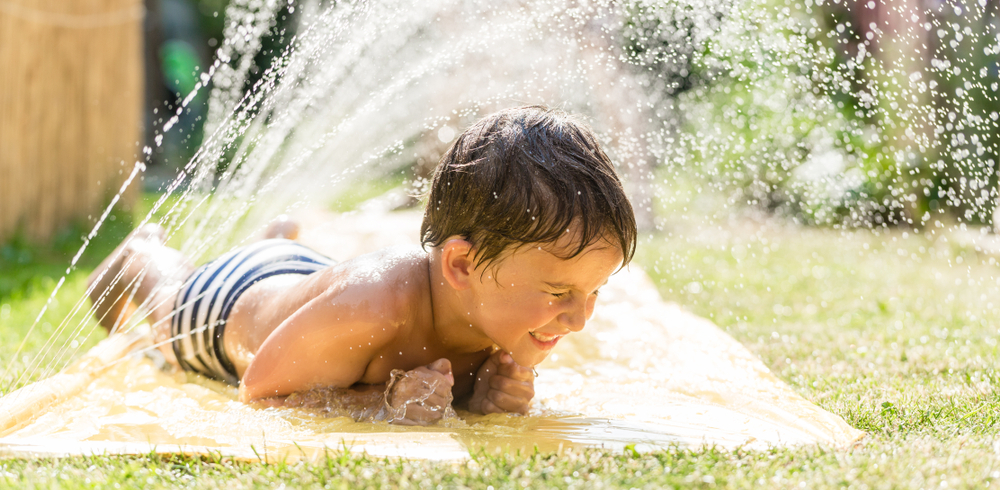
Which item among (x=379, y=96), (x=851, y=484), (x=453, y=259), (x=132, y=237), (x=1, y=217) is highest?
(x=379, y=96)

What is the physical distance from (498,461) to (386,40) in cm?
565

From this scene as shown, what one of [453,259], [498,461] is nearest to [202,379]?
[453,259]

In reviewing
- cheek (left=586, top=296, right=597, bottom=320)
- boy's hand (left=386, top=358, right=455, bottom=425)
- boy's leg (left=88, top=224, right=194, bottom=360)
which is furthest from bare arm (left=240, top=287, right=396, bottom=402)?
boy's leg (left=88, top=224, right=194, bottom=360)

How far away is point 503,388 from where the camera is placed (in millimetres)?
2619

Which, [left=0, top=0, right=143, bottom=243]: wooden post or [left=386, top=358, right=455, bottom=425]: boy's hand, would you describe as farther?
[left=0, top=0, right=143, bottom=243]: wooden post

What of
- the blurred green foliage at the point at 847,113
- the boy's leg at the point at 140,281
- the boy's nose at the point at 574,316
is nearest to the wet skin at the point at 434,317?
the boy's nose at the point at 574,316

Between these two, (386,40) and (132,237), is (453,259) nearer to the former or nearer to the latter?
(132,237)

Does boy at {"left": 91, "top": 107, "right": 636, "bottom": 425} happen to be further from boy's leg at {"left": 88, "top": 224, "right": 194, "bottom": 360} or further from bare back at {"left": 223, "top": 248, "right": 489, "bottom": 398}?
boy's leg at {"left": 88, "top": 224, "right": 194, "bottom": 360}

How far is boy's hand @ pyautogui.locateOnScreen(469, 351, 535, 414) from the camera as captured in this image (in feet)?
8.55

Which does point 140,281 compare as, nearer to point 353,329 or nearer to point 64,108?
point 353,329

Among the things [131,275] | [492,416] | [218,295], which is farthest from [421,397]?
[131,275]

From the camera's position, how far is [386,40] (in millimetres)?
7062

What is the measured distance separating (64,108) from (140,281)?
4.16m

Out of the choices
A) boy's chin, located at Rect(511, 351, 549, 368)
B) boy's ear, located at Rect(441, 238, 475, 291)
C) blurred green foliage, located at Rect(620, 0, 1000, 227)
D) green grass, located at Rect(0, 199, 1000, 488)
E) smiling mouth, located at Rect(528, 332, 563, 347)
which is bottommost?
green grass, located at Rect(0, 199, 1000, 488)
